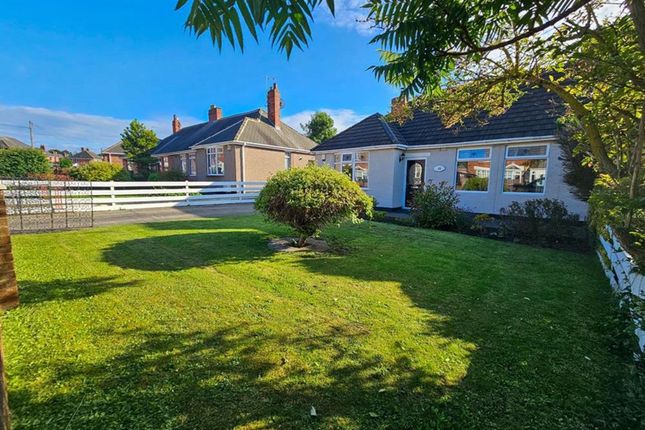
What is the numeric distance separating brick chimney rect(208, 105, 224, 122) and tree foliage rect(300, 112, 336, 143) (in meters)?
12.7

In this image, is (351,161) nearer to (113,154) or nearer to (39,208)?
(39,208)

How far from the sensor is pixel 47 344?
8.86ft

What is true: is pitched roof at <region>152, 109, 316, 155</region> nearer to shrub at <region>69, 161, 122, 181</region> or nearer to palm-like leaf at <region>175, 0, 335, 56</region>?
shrub at <region>69, 161, 122, 181</region>

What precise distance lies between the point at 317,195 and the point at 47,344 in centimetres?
427

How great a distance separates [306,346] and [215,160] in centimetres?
2151

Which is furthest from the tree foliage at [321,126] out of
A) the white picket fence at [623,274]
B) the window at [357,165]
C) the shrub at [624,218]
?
the shrub at [624,218]

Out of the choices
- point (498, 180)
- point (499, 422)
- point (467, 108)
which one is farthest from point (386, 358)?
point (498, 180)

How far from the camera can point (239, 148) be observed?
797 inches

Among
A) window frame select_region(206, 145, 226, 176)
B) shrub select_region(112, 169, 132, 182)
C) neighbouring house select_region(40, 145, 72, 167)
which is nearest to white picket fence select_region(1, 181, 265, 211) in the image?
window frame select_region(206, 145, 226, 176)

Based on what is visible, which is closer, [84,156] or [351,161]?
[351,161]

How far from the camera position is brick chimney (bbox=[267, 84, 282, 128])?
2428cm

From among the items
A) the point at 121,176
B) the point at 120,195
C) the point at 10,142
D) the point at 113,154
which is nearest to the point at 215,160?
the point at 121,176

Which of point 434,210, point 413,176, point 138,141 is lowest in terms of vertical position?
point 434,210

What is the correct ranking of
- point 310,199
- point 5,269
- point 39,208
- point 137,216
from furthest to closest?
point 137,216
point 39,208
point 310,199
point 5,269
